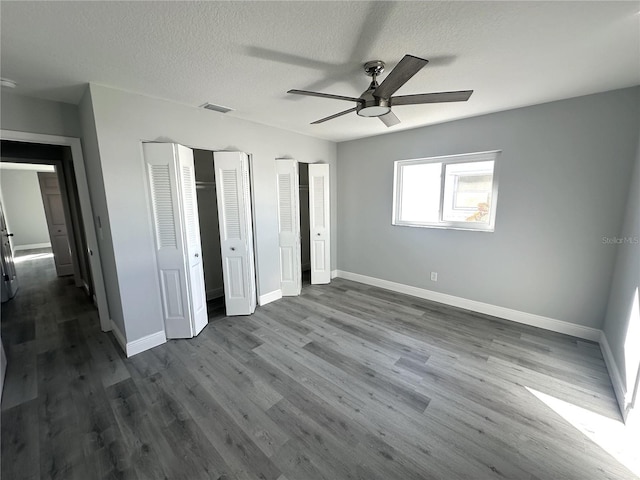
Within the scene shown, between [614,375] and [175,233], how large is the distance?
4.43m

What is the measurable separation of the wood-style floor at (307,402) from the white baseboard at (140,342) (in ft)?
0.29

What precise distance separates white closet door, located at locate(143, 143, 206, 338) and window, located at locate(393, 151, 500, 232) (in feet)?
10.2

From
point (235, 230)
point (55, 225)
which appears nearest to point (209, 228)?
point (235, 230)

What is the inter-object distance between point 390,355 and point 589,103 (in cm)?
334

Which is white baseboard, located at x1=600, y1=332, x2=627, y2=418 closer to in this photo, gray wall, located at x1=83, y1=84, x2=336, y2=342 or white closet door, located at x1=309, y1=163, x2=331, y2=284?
white closet door, located at x1=309, y1=163, x2=331, y2=284

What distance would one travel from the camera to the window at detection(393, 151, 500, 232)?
3.37 metres

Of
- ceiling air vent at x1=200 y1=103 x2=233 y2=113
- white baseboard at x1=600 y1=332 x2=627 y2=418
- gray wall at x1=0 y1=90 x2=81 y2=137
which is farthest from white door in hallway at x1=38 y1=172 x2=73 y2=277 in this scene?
white baseboard at x1=600 y1=332 x2=627 y2=418

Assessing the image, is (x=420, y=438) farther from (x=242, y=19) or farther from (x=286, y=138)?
(x=286, y=138)

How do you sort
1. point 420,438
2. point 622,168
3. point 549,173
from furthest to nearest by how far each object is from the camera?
point 549,173, point 622,168, point 420,438

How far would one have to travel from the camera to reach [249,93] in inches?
100.0

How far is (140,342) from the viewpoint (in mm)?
2697

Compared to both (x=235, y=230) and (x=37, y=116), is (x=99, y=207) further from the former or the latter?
(x=235, y=230)

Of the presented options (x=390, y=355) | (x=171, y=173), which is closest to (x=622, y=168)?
(x=390, y=355)

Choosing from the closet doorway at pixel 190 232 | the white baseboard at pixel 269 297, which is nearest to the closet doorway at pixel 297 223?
the white baseboard at pixel 269 297
